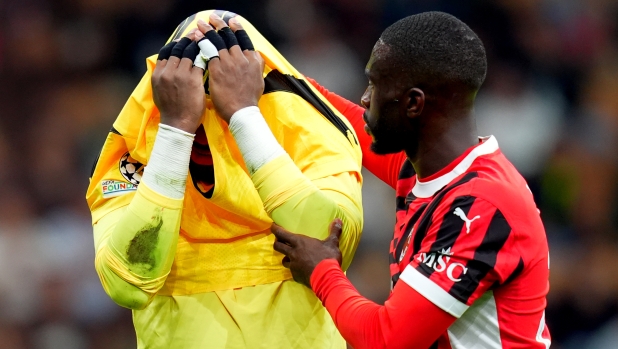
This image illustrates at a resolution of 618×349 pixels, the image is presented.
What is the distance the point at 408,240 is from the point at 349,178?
217 mm

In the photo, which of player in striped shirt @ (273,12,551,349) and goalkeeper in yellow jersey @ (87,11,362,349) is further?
goalkeeper in yellow jersey @ (87,11,362,349)

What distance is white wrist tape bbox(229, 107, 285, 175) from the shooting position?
6.34 ft

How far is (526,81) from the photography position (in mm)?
5020

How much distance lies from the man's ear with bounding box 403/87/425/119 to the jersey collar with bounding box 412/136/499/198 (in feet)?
0.48

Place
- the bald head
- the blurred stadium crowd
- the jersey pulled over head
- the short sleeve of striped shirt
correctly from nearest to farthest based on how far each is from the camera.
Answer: the short sleeve of striped shirt < the bald head < the jersey pulled over head < the blurred stadium crowd

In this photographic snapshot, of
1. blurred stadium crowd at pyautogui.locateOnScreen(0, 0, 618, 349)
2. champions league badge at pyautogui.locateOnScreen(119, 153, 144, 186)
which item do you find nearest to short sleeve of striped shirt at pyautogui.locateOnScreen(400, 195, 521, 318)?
champions league badge at pyautogui.locateOnScreen(119, 153, 144, 186)

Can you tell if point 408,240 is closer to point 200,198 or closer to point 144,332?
point 200,198

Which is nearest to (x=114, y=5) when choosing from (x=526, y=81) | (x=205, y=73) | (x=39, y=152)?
(x=39, y=152)

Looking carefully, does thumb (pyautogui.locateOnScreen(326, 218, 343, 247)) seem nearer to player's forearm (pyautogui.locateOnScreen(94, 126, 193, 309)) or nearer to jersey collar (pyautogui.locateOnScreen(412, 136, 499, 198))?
jersey collar (pyautogui.locateOnScreen(412, 136, 499, 198))

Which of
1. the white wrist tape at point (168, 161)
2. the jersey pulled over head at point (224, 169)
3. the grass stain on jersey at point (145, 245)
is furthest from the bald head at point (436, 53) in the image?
the grass stain on jersey at point (145, 245)

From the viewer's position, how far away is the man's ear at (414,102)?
1.95 metres

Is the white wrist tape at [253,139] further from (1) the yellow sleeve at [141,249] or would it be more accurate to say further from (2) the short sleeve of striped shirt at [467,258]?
(2) the short sleeve of striped shirt at [467,258]

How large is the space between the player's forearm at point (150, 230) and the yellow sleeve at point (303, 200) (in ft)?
0.61

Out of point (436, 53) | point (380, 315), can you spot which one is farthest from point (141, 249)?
point (436, 53)
